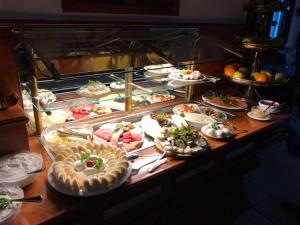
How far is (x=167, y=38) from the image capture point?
6.52 feet

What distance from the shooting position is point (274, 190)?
8.27 feet

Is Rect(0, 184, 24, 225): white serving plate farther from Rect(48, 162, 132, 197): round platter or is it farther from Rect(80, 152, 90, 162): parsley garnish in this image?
Rect(80, 152, 90, 162): parsley garnish

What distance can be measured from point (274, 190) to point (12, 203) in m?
2.40

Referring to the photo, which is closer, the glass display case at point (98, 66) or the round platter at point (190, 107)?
the glass display case at point (98, 66)

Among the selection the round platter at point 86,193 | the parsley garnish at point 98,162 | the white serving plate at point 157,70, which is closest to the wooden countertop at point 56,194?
the round platter at point 86,193

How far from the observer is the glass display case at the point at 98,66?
1418 millimetres

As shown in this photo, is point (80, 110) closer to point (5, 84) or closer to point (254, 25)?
point (5, 84)

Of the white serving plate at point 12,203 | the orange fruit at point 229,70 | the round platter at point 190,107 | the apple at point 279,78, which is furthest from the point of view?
the orange fruit at point 229,70

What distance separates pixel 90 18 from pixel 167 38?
0.62 meters

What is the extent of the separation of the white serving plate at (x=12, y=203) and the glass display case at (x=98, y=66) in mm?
433

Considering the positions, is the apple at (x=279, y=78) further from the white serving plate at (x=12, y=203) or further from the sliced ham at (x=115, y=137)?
the white serving plate at (x=12, y=203)

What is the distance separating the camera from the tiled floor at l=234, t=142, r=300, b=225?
2.16m

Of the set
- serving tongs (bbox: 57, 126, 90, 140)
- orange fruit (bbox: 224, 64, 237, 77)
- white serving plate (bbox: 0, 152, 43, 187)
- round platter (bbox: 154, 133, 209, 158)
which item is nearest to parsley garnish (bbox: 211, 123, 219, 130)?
round platter (bbox: 154, 133, 209, 158)

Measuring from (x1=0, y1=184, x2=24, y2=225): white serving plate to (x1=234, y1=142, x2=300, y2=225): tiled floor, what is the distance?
170 centimetres
